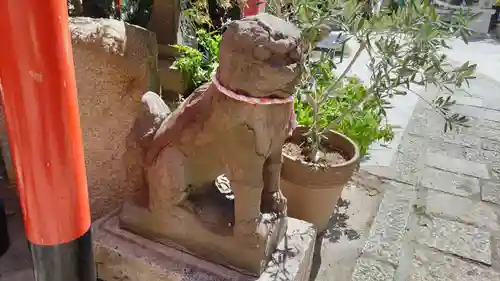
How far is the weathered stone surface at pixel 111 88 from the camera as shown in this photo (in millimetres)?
1447

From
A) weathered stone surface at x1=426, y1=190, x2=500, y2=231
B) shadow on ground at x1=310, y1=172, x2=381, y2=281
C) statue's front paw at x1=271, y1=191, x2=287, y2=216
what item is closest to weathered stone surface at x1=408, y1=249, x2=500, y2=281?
shadow on ground at x1=310, y1=172, x2=381, y2=281

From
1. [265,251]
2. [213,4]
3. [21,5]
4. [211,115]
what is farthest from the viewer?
[213,4]

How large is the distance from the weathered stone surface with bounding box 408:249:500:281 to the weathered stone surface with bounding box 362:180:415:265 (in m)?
0.10

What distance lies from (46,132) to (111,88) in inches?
26.0

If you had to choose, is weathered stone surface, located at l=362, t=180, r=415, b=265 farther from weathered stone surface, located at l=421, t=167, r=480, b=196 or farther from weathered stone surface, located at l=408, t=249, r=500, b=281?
weathered stone surface, located at l=421, t=167, r=480, b=196

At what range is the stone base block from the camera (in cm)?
137

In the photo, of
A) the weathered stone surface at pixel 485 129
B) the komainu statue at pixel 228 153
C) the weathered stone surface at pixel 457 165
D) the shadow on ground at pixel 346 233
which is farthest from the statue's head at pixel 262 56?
the weathered stone surface at pixel 485 129

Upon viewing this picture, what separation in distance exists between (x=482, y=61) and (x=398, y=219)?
3760 millimetres

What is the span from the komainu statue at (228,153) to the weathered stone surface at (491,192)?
1.69 metres

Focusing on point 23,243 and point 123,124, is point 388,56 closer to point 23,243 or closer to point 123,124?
point 123,124

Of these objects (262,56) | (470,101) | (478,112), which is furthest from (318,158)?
(470,101)

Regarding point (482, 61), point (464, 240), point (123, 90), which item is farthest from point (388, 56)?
point (482, 61)

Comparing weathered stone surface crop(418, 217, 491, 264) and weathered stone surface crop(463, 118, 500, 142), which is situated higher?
weathered stone surface crop(463, 118, 500, 142)

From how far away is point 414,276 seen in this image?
1.96 metres
